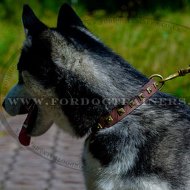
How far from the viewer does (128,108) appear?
4000 millimetres

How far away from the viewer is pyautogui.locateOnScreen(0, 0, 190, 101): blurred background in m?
7.20

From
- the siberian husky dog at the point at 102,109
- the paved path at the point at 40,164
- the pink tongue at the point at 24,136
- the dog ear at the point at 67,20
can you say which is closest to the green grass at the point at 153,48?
the paved path at the point at 40,164

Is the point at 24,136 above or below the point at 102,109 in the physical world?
below

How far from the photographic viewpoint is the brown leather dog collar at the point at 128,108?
157 inches

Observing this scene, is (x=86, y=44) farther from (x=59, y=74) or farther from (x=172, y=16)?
(x=172, y=16)

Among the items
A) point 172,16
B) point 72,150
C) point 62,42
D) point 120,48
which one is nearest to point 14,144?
point 72,150

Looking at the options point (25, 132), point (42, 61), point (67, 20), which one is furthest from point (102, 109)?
point (25, 132)

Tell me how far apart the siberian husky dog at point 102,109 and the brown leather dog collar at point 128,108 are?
0.03m

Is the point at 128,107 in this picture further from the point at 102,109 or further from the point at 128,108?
the point at 102,109

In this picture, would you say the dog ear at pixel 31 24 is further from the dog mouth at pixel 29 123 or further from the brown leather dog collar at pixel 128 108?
the brown leather dog collar at pixel 128 108

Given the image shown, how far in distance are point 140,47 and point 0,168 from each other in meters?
3.21

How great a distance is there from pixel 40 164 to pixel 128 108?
277cm

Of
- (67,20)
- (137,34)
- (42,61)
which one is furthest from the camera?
(137,34)

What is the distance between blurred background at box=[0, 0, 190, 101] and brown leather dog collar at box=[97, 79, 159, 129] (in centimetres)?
112
